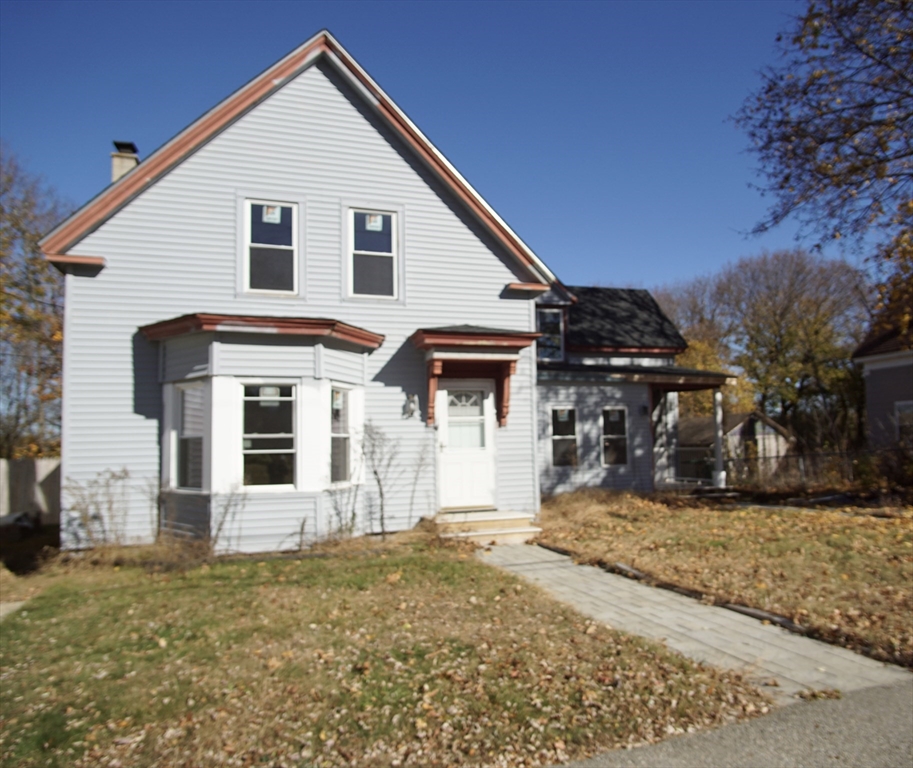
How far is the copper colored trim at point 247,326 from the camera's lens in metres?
10.3

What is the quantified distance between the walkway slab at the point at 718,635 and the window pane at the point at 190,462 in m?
5.28

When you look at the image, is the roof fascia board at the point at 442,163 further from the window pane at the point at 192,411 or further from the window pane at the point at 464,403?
the window pane at the point at 192,411

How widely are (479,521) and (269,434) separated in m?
4.02

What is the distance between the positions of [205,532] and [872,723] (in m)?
8.82

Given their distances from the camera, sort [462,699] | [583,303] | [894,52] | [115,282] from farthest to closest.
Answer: [583,303], [894,52], [115,282], [462,699]

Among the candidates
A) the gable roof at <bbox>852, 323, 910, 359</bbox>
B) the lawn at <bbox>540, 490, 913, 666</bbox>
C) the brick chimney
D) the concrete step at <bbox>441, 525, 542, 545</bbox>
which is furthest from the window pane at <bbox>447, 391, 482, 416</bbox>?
the gable roof at <bbox>852, 323, 910, 359</bbox>

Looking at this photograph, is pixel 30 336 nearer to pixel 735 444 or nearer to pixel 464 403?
pixel 464 403

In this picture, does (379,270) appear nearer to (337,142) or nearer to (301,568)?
(337,142)

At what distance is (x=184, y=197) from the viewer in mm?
11719

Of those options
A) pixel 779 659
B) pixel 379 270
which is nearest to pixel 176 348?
pixel 379 270

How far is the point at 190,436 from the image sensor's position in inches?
437

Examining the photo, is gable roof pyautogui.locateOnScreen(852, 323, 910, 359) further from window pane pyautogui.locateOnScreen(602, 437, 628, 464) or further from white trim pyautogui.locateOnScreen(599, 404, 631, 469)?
window pane pyautogui.locateOnScreen(602, 437, 628, 464)

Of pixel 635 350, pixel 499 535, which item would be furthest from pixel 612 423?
pixel 499 535

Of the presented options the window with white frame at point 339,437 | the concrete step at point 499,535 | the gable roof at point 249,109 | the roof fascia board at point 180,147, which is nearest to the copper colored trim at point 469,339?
the window with white frame at point 339,437
